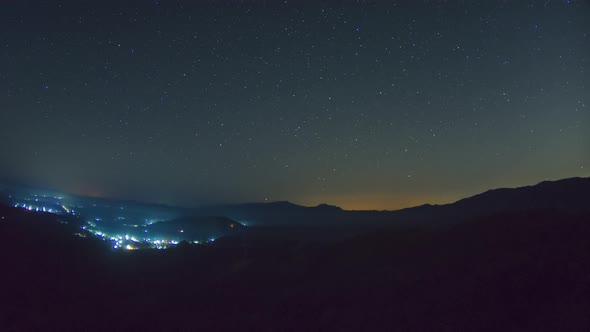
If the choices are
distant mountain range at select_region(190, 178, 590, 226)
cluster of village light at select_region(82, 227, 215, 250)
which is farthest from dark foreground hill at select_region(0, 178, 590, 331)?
cluster of village light at select_region(82, 227, 215, 250)

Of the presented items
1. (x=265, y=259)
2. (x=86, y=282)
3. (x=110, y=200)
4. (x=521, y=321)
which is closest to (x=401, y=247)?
(x=265, y=259)

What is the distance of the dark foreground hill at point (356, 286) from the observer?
1456 cm

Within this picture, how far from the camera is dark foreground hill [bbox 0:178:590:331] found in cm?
1456

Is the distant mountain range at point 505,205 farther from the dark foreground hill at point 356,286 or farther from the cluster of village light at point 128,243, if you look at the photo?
the cluster of village light at point 128,243

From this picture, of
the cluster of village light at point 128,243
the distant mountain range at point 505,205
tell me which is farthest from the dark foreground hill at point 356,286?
the cluster of village light at point 128,243

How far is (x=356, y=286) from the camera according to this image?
818 inches

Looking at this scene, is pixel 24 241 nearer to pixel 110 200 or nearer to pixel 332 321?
pixel 332 321

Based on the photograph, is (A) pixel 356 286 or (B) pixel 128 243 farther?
(B) pixel 128 243

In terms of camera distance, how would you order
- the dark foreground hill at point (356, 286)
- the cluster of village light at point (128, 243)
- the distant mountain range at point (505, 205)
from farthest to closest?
the cluster of village light at point (128, 243)
the distant mountain range at point (505, 205)
the dark foreground hill at point (356, 286)

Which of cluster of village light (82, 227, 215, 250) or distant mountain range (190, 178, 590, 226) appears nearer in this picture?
distant mountain range (190, 178, 590, 226)

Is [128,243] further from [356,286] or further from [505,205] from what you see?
[505,205]

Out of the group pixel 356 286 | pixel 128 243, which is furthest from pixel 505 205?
pixel 128 243

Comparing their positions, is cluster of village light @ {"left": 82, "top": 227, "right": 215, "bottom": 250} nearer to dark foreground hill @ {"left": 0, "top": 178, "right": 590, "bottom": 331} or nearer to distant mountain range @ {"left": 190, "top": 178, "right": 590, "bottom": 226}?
dark foreground hill @ {"left": 0, "top": 178, "right": 590, "bottom": 331}

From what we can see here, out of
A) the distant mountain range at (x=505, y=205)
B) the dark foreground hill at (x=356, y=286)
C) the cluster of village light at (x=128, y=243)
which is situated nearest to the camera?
the dark foreground hill at (x=356, y=286)
